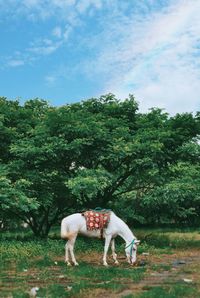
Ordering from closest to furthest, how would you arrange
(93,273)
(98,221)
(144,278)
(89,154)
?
(144,278), (93,273), (98,221), (89,154)

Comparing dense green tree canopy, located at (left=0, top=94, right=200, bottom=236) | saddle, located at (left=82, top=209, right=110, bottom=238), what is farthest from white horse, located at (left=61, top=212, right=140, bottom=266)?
dense green tree canopy, located at (left=0, top=94, right=200, bottom=236)

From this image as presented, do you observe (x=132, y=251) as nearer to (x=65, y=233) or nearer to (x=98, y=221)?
(x=98, y=221)

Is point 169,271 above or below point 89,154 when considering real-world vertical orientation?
below

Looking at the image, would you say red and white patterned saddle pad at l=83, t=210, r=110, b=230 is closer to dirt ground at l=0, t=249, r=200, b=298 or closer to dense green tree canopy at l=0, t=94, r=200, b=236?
dirt ground at l=0, t=249, r=200, b=298

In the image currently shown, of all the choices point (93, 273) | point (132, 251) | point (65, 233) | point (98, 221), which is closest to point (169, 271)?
point (132, 251)

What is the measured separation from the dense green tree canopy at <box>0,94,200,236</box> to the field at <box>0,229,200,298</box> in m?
2.83

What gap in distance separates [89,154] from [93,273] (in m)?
11.2

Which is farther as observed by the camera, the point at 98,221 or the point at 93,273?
the point at 98,221

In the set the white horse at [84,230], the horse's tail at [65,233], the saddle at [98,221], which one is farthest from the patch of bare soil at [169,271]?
the horse's tail at [65,233]

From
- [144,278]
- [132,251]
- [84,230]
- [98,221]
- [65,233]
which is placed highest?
[98,221]

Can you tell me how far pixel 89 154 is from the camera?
83.6 ft

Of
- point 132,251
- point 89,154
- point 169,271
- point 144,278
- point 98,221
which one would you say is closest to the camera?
point 144,278

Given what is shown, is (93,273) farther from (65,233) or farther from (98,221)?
(98,221)

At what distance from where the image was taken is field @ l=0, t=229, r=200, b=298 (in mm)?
12039
